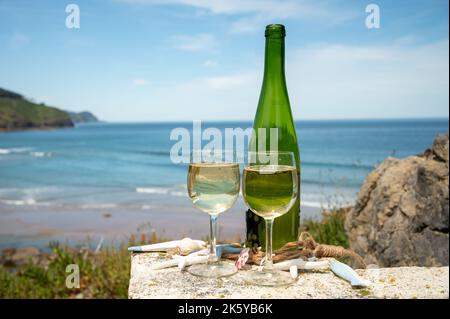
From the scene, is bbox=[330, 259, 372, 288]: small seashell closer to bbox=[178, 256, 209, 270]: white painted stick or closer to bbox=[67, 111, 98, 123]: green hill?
bbox=[178, 256, 209, 270]: white painted stick

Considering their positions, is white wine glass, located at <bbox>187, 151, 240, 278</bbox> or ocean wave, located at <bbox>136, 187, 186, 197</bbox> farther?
ocean wave, located at <bbox>136, 187, 186, 197</bbox>

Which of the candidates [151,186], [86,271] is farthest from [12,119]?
[86,271]

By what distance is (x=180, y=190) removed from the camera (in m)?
19.8

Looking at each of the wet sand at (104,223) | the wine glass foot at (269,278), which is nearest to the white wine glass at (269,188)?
the wine glass foot at (269,278)

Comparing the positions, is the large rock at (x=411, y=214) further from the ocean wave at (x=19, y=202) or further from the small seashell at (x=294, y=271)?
the ocean wave at (x=19, y=202)

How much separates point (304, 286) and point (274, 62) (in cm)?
103

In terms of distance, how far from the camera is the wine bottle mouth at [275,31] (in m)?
2.04

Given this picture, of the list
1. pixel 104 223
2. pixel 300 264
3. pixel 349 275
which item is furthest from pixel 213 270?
pixel 104 223

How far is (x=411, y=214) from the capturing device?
4.27 metres

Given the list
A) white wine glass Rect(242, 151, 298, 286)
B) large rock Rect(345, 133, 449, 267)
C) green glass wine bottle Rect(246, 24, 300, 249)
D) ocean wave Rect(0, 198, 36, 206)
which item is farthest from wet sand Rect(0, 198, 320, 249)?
white wine glass Rect(242, 151, 298, 286)

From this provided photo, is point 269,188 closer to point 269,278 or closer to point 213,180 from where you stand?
point 213,180

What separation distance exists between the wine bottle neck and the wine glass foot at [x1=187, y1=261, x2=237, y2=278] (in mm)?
883

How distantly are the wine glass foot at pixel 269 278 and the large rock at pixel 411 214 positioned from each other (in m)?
2.77

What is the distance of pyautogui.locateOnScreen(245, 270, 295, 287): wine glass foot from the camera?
171 centimetres
